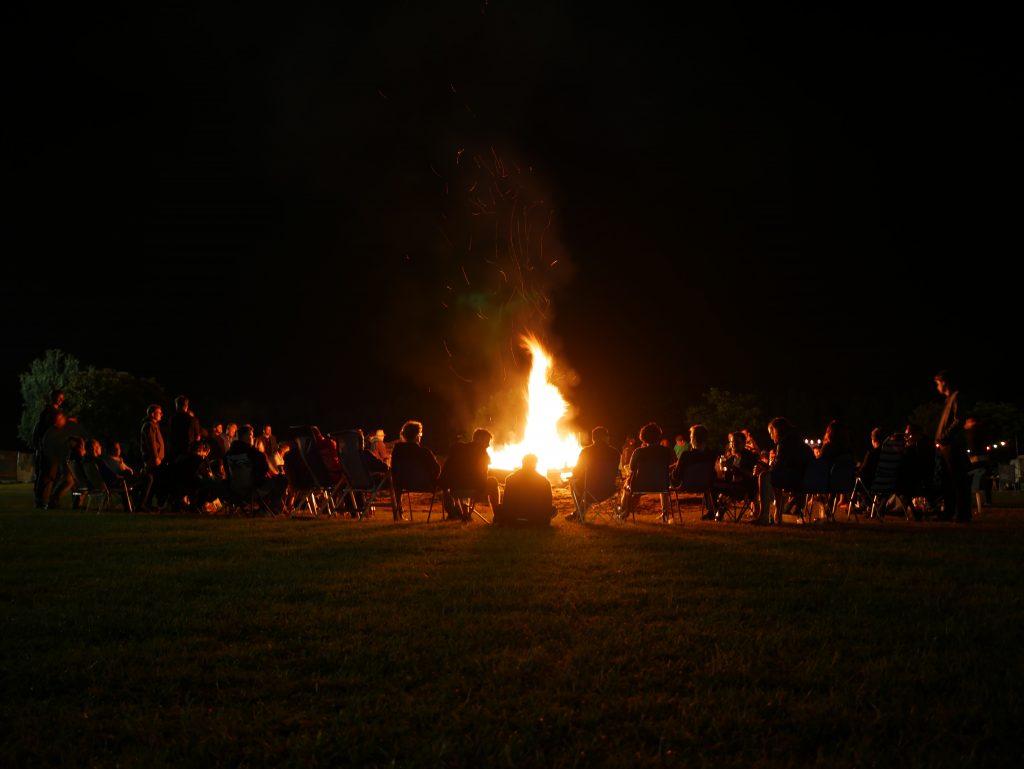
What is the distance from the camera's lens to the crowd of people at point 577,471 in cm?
1201

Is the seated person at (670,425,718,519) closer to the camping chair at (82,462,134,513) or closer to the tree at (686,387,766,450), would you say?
the camping chair at (82,462,134,513)

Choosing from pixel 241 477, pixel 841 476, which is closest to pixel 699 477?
pixel 841 476

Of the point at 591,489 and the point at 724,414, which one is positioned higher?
the point at 724,414

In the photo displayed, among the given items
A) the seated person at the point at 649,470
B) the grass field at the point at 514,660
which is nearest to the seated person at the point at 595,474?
the seated person at the point at 649,470

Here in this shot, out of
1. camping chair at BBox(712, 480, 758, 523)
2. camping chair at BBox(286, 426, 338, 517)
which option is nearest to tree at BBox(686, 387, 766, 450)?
camping chair at BBox(712, 480, 758, 523)

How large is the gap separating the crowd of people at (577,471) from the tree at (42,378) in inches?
2557

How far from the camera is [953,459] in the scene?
1252 cm

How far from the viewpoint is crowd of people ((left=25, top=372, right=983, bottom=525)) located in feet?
39.4

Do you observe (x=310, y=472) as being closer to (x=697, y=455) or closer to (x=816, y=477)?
(x=697, y=455)

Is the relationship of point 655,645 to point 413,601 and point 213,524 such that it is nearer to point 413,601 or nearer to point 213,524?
point 413,601

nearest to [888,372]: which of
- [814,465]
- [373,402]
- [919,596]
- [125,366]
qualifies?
[373,402]

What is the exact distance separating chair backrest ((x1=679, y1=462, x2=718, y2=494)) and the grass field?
4492 millimetres

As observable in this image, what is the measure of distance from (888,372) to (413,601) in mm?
85646

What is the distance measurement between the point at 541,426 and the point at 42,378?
217 feet
